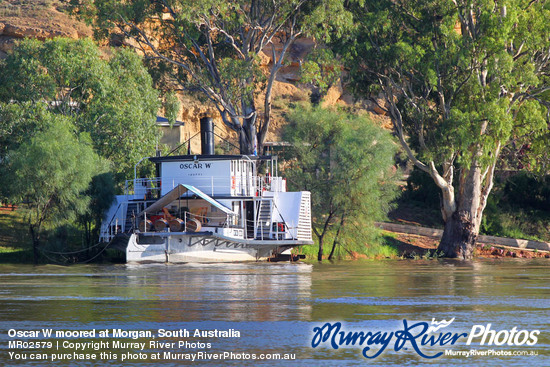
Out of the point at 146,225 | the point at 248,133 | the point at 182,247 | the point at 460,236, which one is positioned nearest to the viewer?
the point at 182,247

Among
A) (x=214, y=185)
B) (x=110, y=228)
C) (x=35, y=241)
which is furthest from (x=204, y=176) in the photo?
(x=35, y=241)

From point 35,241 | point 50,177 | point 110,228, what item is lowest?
point 35,241

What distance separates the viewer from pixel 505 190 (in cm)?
5981

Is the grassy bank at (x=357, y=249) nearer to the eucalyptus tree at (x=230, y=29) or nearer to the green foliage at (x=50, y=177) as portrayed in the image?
the eucalyptus tree at (x=230, y=29)

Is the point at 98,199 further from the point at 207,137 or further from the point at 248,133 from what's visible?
the point at 248,133

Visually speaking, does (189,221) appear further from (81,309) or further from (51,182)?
(81,309)

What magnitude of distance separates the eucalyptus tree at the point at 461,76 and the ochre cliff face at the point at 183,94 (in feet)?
75.1

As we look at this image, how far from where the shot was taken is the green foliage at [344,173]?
46.7m

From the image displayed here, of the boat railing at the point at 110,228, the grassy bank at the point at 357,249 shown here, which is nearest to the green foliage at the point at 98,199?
the boat railing at the point at 110,228

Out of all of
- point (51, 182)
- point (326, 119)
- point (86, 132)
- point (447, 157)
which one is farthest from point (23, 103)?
point (447, 157)

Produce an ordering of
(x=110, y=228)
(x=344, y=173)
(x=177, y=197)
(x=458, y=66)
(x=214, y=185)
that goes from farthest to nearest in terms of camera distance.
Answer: (x=344, y=173), (x=458, y=66), (x=214, y=185), (x=110, y=228), (x=177, y=197)

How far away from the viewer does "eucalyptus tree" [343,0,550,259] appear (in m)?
44.0

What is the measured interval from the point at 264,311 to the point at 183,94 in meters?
53.4

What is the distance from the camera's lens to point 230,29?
50.7 metres
